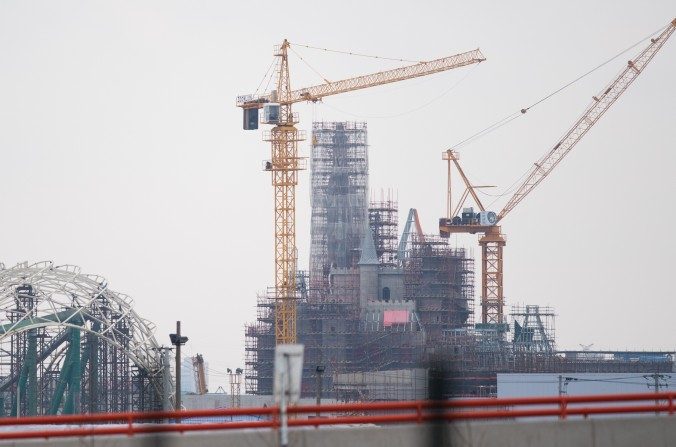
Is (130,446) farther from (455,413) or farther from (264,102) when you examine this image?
(264,102)

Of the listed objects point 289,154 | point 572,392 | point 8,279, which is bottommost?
point 572,392

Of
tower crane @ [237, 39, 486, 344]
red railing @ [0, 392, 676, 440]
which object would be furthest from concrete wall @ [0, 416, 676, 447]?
tower crane @ [237, 39, 486, 344]

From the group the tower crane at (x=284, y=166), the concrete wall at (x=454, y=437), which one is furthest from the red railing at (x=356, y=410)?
the tower crane at (x=284, y=166)

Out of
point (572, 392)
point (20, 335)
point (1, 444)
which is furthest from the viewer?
point (572, 392)

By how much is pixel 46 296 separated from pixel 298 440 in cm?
9849

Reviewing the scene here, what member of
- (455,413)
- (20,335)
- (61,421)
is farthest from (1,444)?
(20,335)

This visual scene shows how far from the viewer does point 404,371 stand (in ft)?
650

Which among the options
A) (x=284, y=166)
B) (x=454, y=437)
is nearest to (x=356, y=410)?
(x=454, y=437)

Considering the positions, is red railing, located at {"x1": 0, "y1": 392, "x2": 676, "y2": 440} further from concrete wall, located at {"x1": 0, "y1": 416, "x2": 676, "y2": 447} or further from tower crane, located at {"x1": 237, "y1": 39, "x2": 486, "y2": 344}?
tower crane, located at {"x1": 237, "y1": 39, "x2": 486, "y2": 344}

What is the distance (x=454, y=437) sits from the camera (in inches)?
1206

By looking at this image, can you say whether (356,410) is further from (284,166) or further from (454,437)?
(284,166)

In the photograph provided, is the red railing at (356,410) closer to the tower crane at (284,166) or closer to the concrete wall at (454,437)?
the concrete wall at (454,437)

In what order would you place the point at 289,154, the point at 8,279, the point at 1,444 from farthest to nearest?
the point at 289,154 → the point at 8,279 → the point at 1,444

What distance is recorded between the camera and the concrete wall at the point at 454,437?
30266 millimetres
